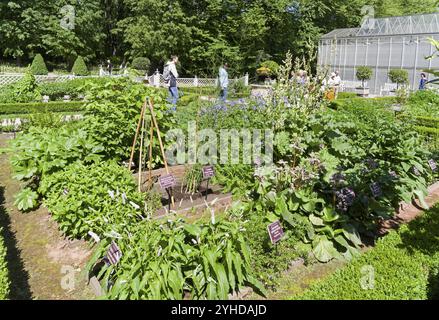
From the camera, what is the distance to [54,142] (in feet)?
15.3

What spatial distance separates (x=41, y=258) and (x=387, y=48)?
2205cm

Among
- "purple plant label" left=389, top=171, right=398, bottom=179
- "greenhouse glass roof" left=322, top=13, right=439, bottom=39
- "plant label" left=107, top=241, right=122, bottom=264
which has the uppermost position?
"greenhouse glass roof" left=322, top=13, right=439, bottom=39

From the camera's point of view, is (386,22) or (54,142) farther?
(386,22)

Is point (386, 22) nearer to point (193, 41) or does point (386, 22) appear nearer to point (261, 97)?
point (193, 41)

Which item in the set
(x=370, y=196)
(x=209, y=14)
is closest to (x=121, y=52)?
(x=209, y=14)

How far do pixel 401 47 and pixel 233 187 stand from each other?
19406mm

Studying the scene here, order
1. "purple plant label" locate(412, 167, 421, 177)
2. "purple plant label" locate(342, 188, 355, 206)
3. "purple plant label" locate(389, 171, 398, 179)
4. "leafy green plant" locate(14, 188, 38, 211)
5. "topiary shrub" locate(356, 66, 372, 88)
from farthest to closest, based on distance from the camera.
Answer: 1. "topiary shrub" locate(356, 66, 372, 88)
2. "leafy green plant" locate(14, 188, 38, 211)
3. "purple plant label" locate(412, 167, 421, 177)
4. "purple plant label" locate(389, 171, 398, 179)
5. "purple plant label" locate(342, 188, 355, 206)

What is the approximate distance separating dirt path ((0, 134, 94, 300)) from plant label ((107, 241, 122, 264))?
17.8 inches

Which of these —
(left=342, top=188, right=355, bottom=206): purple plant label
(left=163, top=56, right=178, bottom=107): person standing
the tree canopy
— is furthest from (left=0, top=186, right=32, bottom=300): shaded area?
the tree canopy

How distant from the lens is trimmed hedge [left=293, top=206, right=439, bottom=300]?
2953mm

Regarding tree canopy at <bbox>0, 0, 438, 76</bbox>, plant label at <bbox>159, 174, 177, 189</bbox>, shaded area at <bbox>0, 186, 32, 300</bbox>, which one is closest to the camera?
shaded area at <bbox>0, 186, 32, 300</bbox>

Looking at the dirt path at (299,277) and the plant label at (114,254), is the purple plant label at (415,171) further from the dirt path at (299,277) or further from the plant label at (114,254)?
the plant label at (114,254)

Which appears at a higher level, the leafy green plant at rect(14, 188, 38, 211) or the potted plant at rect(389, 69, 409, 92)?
the potted plant at rect(389, 69, 409, 92)

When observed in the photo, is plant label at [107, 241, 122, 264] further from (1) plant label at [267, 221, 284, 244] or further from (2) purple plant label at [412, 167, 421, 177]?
(2) purple plant label at [412, 167, 421, 177]
